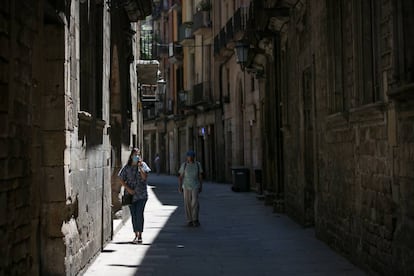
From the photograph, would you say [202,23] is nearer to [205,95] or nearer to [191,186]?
[205,95]

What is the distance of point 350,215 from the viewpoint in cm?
914

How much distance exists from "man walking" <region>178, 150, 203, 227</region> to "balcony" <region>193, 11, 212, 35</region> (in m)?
23.6

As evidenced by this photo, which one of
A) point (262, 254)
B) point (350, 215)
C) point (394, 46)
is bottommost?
point (262, 254)

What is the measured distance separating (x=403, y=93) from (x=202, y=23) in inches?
1230

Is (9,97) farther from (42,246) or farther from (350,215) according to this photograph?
(350,215)

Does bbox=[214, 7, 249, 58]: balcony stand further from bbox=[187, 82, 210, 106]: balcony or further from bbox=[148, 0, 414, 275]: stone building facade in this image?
bbox=[148, 0, 414, 275]: stone building facade

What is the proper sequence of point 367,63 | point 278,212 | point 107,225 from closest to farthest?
point 367,63 < point 107,225 < point 278,212

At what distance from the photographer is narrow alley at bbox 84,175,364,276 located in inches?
344

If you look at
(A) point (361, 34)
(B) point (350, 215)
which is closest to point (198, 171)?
(B) point (350, 215)

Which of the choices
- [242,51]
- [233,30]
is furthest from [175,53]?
[242,51]

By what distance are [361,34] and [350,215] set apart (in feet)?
7.86

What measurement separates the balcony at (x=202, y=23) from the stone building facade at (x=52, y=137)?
26612 mm

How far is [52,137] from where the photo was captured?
7184 mm

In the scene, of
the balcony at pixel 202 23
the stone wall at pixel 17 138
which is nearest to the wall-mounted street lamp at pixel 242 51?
the stone wall at pixel 17 138
